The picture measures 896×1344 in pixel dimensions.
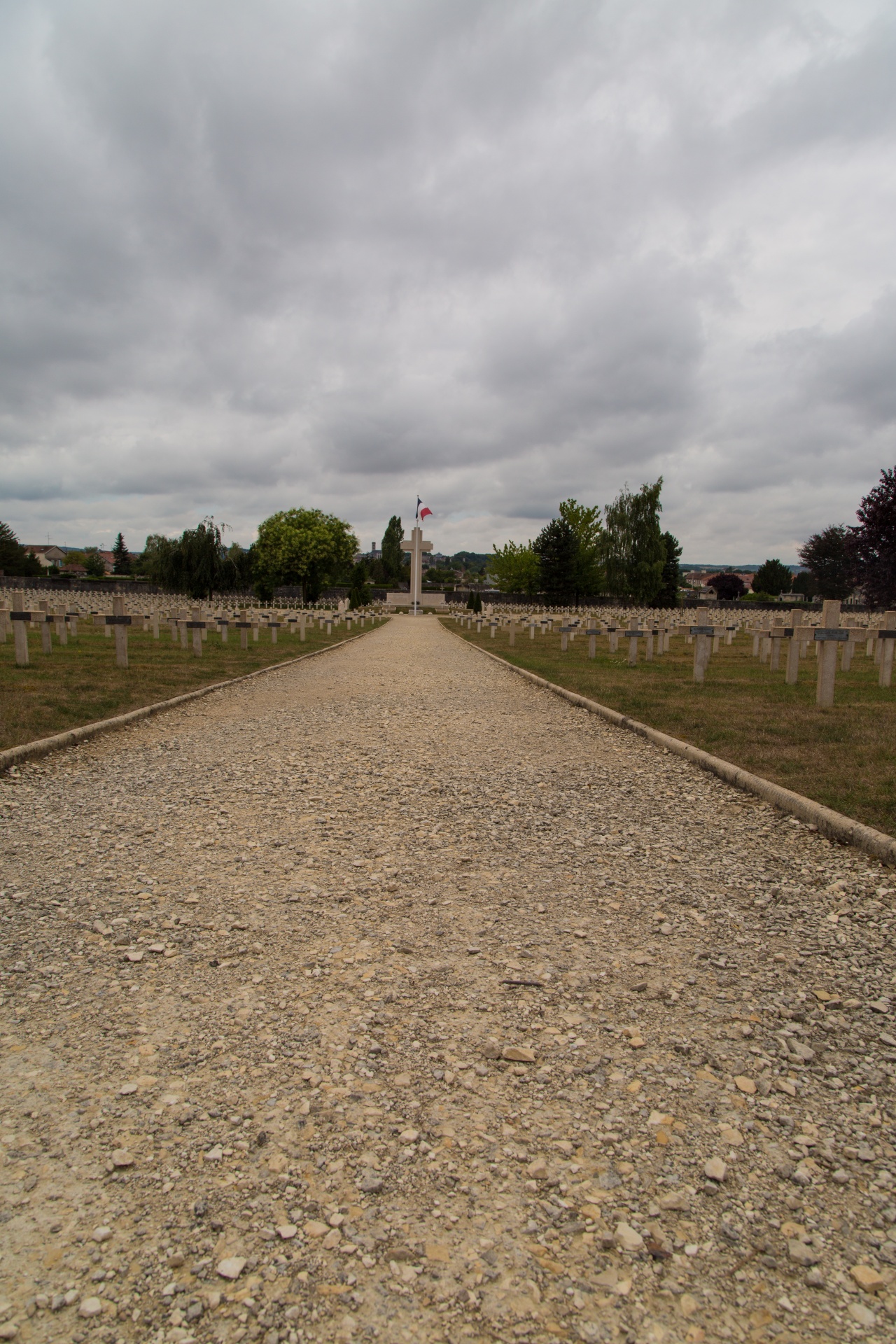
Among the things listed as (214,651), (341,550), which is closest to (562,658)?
(214,651)

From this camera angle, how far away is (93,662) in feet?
47.0

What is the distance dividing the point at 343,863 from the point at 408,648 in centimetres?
1841

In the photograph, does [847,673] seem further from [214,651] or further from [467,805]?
[214,651]

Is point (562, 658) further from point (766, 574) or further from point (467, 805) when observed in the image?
point (766, 574)

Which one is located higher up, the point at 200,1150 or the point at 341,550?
the point at 341,550

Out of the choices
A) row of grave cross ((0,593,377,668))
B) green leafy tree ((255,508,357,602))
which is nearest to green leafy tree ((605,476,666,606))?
green leafy tree ((255,508,357,602))

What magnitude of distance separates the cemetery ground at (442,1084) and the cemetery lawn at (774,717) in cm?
98

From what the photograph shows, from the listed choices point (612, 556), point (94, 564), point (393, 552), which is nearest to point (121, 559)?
point (94, 564)

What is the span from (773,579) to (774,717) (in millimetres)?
126362

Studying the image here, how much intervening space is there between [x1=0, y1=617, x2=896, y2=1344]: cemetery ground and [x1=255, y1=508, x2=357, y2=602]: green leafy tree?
7444cm

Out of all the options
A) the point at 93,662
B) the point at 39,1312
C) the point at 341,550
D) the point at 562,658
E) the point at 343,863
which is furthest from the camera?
the point at 341,550

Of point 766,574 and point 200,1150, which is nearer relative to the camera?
point 200,1150

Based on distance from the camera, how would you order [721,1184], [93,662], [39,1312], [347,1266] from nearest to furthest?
[39,1312], [347,1266], [721,1184], [93,662]

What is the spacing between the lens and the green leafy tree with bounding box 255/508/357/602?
253 feet
